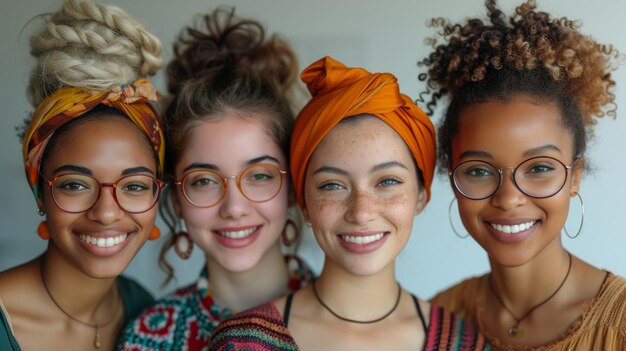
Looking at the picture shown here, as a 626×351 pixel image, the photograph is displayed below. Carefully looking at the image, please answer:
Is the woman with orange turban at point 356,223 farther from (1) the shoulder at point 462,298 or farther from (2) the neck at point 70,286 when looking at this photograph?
(2) the neck at point 70,286

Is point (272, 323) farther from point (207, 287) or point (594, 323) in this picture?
point (594, 323)

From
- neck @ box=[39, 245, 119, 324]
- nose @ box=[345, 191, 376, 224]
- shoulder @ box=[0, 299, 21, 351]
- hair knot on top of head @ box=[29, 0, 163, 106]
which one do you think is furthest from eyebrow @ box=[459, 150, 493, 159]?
shoulder @ box=[0, 299, 21, 351]

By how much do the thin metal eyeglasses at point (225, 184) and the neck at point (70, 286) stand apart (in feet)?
1.36

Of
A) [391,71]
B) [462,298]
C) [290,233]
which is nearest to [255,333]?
[290,233]

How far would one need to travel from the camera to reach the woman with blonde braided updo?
2213 mm

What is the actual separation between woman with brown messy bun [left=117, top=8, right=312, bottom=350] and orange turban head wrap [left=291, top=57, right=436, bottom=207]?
0.18 meters

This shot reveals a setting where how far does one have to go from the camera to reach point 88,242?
2238 mm

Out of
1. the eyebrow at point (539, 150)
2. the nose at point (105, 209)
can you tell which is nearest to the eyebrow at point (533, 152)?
the eyebrow at point (539, 150)

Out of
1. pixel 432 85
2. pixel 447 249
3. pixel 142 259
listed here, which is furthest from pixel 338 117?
pixel 142 259

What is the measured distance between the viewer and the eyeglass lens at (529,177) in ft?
6.95

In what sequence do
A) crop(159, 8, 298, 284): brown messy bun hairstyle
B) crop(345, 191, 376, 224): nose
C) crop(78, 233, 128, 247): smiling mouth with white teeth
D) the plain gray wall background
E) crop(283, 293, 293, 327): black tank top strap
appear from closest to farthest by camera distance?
crop(345, 191, 376, 224): nose < crop(283, 293, 293, 327): black tank top strap < crop(78, 233, 128, 247): smiling mouth with white teeth < crop(159, 8, 298, 284): brown messy bun hairstyle < the plain gray wall background

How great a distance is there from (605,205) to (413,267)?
967 mm

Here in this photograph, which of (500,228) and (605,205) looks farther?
(605,205)

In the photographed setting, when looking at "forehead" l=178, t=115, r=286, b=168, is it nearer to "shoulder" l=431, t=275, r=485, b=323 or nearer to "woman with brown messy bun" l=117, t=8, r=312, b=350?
"woman with brown messy bun" l=117, t=8, r=312, b=350
